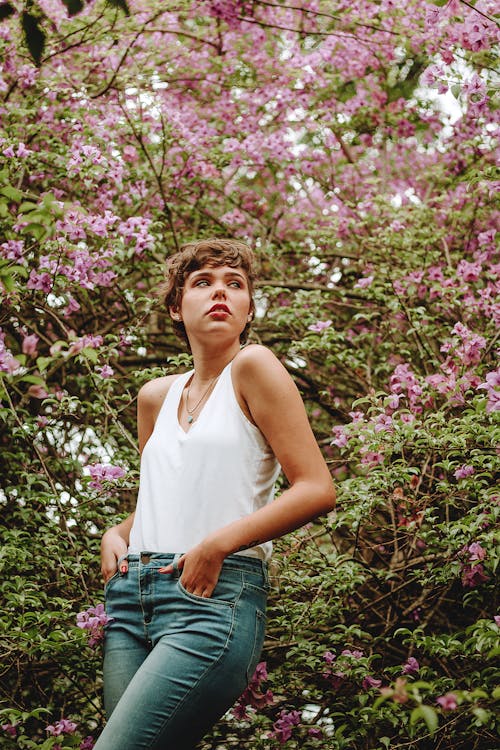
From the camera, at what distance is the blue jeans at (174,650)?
1.45 metres

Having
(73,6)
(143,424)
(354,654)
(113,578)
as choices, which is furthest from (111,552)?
(73,6)

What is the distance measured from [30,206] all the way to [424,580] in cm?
170

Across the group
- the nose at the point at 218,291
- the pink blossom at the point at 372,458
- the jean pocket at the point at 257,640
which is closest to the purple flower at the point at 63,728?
the jean pocket at the point at 257,640

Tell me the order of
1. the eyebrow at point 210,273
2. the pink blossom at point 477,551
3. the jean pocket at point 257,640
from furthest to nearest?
the pink blossom at point 477,551 → the eyebrow at point 210,273 → the jean pocket at point 257,640

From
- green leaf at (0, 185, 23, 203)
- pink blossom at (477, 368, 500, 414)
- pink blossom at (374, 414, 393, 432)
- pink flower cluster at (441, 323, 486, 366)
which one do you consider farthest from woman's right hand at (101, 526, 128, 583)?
pink flower cluster at (441, 323, 486, 366)

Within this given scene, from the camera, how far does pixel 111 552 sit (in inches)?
73.9

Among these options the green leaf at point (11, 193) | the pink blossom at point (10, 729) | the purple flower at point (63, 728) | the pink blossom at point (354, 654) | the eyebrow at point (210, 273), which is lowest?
the pink blossom at point (354, 654)

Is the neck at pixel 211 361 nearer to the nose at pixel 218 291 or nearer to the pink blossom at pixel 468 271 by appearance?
the nose at pixel 218 291

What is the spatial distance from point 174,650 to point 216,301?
80 centimetres

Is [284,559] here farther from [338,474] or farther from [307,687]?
[338,474]

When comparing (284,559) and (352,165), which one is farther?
(352,165)

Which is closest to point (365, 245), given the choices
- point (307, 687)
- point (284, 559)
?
point (284, 559)

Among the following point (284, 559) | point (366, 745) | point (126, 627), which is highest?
point (126, 627)

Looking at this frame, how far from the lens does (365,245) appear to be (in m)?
4.04
